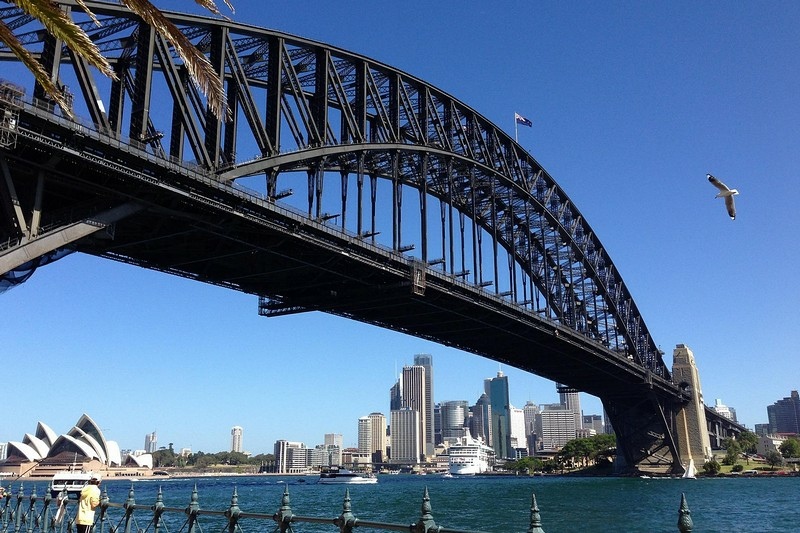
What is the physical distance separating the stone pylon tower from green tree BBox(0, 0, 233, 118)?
384 ft

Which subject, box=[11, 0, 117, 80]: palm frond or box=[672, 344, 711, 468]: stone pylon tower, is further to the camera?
box=[672, 344, 711, 468]: stone pylon tower

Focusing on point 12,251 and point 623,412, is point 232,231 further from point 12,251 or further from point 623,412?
point 623,412

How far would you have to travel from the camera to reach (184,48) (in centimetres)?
1346

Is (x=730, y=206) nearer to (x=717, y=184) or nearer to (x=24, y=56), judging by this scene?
(x=717, y=184)

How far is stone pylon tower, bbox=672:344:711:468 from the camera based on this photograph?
390ft

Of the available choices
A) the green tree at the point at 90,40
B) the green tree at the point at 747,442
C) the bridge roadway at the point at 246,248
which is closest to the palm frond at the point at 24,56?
the green tree at the point at 90,40

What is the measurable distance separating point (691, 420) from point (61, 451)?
136486mm

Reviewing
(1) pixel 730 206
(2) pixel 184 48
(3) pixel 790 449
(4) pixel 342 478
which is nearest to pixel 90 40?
(2) pixel 184 48

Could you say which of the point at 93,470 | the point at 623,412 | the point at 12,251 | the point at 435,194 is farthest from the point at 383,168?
the point at 93,470

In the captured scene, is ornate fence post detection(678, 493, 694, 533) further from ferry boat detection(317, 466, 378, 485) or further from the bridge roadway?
ferry boat detection(317, 466, 378, 485)

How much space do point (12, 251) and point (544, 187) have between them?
235ft

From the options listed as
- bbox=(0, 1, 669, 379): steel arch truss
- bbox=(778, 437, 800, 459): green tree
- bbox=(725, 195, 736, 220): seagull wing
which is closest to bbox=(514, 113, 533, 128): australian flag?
bbox=(0, 1, 669, 379): steel arch truss

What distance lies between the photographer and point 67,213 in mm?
32562

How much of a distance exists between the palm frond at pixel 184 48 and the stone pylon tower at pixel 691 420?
383ft
